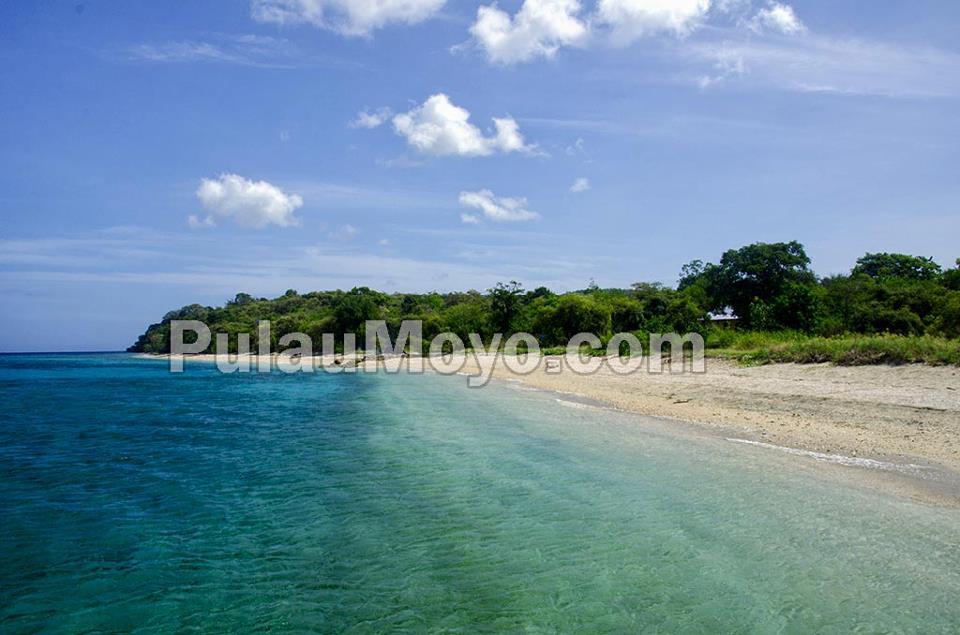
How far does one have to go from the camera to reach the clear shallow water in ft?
17.1

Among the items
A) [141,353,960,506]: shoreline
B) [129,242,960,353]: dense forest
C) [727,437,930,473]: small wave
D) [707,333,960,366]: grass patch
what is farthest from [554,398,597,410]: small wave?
[129,242,960,353]: dense forest

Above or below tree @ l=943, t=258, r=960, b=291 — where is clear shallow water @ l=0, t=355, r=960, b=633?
below

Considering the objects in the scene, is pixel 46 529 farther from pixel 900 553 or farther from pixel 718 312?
pixel 718 312

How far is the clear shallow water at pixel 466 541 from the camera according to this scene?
5219 mm

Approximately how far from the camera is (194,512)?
834cm

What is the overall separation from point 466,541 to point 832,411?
11.0m

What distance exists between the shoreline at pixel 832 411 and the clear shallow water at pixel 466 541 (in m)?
1.09

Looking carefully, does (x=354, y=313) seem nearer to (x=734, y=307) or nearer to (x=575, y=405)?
(x=734, y=307)

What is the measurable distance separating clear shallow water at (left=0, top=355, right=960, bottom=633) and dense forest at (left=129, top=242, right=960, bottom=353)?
1757cm

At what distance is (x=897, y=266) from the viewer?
5862 centimetres

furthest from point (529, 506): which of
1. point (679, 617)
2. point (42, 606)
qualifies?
point (42, 606)

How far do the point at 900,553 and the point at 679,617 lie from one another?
3.10 m

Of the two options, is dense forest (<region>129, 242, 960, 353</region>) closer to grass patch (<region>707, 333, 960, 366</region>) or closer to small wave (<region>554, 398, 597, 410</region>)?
grass patch (<region>707, 333, 960, 366</region>)

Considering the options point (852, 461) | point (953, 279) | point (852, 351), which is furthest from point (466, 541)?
point (953, 279)
